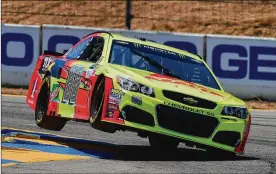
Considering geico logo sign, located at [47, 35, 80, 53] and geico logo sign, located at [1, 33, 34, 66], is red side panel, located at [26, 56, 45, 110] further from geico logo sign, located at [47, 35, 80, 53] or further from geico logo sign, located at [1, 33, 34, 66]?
geico logo sign, located at [1, 33, 34, 66]

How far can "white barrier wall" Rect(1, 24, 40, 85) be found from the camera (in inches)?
845

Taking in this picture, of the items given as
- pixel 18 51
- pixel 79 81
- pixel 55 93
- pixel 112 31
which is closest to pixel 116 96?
pixel 79 81

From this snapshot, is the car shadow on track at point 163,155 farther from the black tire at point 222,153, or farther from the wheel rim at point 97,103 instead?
the wheel rim at point 97,103

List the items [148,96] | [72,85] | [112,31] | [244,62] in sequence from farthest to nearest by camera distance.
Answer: [112,31] → [244,62] → [72,85] → [148,96]

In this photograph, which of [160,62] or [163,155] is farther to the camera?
[160,62]

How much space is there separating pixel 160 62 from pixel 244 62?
9.49 m

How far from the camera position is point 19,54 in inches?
845

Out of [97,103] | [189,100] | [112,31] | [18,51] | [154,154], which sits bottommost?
[18,51]

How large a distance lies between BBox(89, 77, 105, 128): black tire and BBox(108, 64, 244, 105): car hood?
0.20 m

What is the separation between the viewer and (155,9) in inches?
1100

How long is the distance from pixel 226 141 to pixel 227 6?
1675 cm

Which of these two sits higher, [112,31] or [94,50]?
[94,50]

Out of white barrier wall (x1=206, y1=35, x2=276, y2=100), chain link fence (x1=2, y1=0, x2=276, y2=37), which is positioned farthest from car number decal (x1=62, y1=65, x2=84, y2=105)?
chain link fence (x1=2, y1=0, x2=276, y2=37)

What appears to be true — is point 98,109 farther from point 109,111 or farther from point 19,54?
point 19,54
